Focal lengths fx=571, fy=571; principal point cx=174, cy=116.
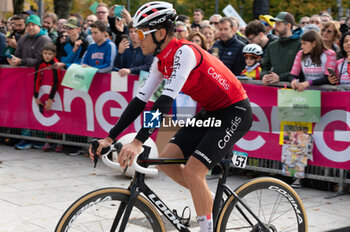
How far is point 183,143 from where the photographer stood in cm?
452

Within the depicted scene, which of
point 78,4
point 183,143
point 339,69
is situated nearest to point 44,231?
point 183,143

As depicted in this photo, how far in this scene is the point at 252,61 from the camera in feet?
29.6

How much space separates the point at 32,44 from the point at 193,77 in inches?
295

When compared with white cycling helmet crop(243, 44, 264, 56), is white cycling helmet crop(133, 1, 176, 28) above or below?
above

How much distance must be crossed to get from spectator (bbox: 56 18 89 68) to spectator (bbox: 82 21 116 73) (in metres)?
0.66

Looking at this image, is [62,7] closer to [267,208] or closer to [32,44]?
[32,44]

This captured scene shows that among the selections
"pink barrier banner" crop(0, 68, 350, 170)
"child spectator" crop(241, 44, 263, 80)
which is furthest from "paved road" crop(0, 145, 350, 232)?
"child spectator" crop(241, 44, 263, 80)

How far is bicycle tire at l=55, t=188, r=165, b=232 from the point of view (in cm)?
391

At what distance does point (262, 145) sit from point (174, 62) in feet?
15.1

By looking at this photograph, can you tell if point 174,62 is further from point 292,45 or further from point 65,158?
point 65,158

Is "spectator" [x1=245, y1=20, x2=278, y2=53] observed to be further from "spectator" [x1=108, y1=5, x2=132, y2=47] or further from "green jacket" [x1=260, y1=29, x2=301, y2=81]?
"spectator" [x1=108, y1=5, x2=132, y2=47]

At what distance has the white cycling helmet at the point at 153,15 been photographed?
4102mm

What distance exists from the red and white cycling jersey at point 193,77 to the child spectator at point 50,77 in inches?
250

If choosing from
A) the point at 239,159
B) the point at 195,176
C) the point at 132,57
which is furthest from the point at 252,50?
the point at 195,176
